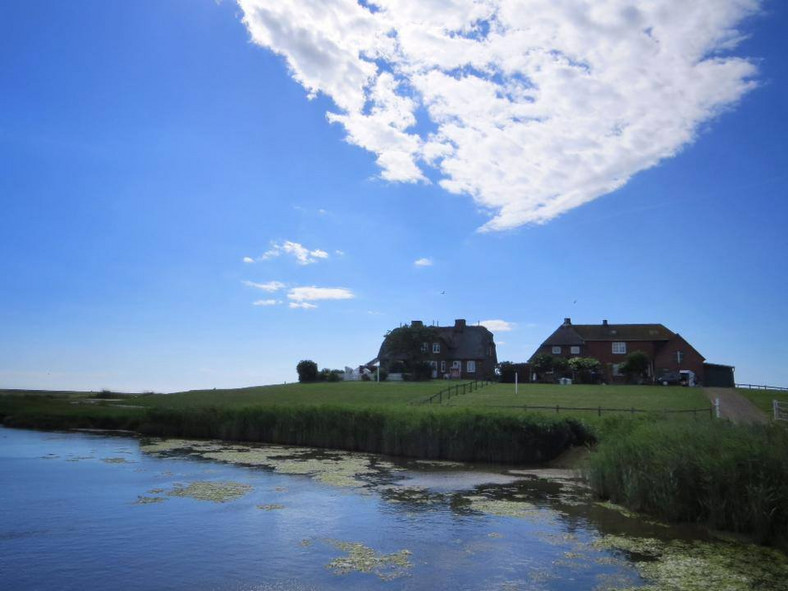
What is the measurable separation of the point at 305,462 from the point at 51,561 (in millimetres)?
16405

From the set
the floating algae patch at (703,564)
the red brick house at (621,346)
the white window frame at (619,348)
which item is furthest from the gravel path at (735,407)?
the white window frame at (619,348)

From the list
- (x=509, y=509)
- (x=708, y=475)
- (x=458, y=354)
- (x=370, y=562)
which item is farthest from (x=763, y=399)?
(x=370, y=562)

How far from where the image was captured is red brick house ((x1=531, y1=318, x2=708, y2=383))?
73.4 m

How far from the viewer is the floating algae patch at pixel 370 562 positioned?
1265cm

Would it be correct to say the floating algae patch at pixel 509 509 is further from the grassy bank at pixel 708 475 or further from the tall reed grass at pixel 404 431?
the tall reed grass at pixel 404 431

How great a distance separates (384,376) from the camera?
259ft

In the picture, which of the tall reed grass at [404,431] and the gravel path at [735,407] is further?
the gravel path at [735,407]

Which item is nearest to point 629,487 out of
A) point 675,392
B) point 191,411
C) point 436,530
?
point 436,530

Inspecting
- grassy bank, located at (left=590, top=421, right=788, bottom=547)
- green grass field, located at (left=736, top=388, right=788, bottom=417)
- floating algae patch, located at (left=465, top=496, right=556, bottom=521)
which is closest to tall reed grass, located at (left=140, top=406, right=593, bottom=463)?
grassy bank, located at (left=590, top=421, right=788, bottom=547)

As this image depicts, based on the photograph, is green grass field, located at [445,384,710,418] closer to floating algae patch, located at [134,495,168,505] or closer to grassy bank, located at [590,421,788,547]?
grassy bank, located at [590,421,788,547]

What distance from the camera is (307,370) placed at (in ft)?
253

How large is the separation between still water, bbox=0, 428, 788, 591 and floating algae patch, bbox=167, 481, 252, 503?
0.07 meters

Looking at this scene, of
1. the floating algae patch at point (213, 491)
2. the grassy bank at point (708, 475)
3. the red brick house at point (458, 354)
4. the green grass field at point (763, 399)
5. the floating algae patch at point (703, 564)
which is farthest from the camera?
the red brick house at point (458, 354)

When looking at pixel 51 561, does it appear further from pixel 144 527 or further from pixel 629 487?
pixel 629 487
